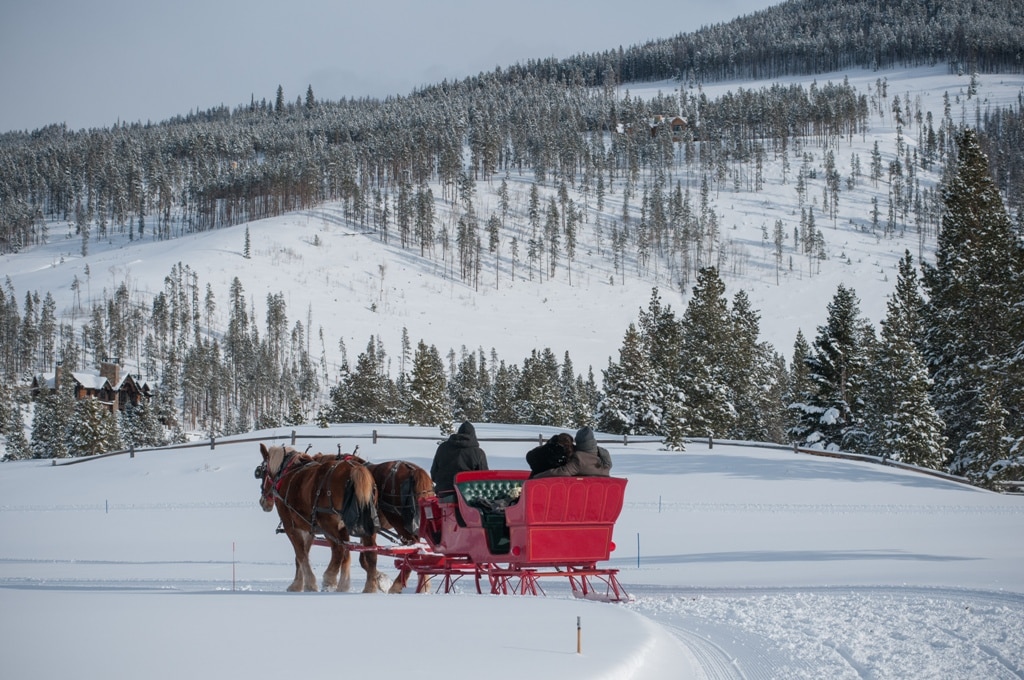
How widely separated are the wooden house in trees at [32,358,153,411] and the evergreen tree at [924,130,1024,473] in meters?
82.8

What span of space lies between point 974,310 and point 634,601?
2618 cm

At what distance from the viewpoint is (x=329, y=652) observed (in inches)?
253

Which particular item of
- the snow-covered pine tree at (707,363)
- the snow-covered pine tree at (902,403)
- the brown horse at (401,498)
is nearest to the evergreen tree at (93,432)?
the snow-covered pine tree at (707,363)

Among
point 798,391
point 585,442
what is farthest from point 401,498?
point 798,391

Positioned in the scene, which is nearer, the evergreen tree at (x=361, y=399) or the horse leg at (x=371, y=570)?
the horse leg at (x=371, y=570)

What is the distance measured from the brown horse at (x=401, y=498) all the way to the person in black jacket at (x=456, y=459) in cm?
18

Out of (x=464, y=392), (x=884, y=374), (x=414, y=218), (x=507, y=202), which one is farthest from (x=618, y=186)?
(x=884, y=374)

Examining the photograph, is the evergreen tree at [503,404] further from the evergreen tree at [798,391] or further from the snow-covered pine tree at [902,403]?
the snow-covered pine tree at [902,403]

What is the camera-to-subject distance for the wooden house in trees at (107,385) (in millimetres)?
95812

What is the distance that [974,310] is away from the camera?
32.5m

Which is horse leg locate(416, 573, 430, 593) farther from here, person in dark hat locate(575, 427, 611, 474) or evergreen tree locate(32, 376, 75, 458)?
evergreen tree locate(32, 376, 75, 458)

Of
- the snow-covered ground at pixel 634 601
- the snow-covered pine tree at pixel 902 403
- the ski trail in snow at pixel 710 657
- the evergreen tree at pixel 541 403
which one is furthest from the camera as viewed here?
the evergreen tree at pixel 541 403

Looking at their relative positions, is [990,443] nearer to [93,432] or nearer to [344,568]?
[344,568]

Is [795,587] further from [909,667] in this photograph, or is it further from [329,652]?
[329,652]
